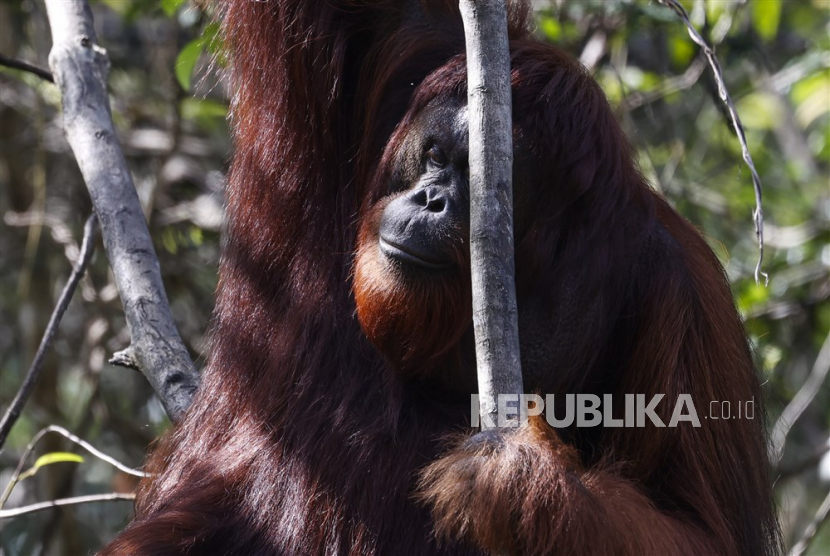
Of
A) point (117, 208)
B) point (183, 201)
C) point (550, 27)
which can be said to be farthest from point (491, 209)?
point (183, 201)

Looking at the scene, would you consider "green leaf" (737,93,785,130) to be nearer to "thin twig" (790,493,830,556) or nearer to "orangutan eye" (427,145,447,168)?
"thin twig" (790,493,830,556)

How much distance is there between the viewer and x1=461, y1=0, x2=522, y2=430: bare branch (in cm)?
209

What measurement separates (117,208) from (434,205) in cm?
114

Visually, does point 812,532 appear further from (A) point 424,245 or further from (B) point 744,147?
(A) point 424,245

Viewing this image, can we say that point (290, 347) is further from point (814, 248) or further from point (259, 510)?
point (814, 248)

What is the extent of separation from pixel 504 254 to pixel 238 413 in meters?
1.34

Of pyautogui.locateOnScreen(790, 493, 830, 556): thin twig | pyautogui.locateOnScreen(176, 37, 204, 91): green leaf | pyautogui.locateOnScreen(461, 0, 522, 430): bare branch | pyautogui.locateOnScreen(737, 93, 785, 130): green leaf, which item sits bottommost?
pyautogui.locateOnScreen(790, 493, 830, 556): thin twig

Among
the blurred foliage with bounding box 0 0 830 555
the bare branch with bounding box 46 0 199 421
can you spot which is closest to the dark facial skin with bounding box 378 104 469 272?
the bare branch with bounding box 46 0 199 421

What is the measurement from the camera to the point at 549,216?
113 inches

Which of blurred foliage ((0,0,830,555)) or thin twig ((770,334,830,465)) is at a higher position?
blurred foliage ((0,0,830,555))

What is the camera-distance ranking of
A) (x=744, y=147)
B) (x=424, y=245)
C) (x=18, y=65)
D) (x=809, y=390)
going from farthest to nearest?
(x=809, y=390) → (x=18, y=65) → (x=424, y=245) → (x=744, y=147)

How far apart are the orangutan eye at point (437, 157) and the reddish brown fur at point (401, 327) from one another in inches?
6.6

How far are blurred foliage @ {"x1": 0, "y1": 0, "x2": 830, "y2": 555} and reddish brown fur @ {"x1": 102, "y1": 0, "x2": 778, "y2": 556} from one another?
65.6 inches

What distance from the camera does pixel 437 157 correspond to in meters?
2.75
